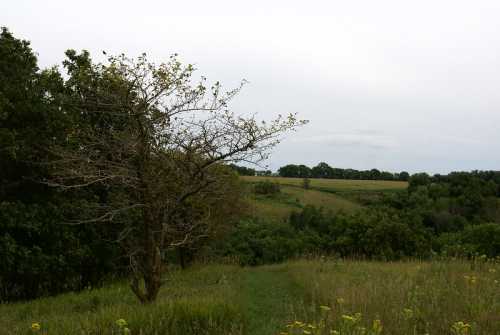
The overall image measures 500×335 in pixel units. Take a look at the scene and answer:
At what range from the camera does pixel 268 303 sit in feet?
32.9

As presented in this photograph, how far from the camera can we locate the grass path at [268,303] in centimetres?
658

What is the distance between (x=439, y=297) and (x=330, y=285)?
10.2 feet

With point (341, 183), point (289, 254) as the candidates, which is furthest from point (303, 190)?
point (289, 254)

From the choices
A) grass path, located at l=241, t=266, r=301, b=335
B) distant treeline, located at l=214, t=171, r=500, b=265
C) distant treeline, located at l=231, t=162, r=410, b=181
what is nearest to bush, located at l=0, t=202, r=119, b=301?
grass path, located at l=241, t=266, r=301, b=335

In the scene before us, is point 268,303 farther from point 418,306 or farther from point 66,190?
point 66,190

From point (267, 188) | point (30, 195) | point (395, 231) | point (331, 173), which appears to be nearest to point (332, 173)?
point (331, 173)

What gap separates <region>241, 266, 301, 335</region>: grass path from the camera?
6.58 metres

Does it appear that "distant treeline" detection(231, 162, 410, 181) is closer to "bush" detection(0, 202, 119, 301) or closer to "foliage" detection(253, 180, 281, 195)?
"foliage" detection(253, 180, 281, 195)

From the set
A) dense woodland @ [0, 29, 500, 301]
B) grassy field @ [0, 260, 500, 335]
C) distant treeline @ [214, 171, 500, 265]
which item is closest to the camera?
grassy field @ [0, 260, 500, 335]

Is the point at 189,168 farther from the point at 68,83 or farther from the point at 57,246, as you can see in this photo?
the point at 68,83

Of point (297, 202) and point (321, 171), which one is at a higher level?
point (321, 171)

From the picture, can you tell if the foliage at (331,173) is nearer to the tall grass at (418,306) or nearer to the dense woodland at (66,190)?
the dense woodland at (66,190)

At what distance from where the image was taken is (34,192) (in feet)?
49.0

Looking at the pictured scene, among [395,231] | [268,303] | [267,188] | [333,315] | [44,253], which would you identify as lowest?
[395,231]
